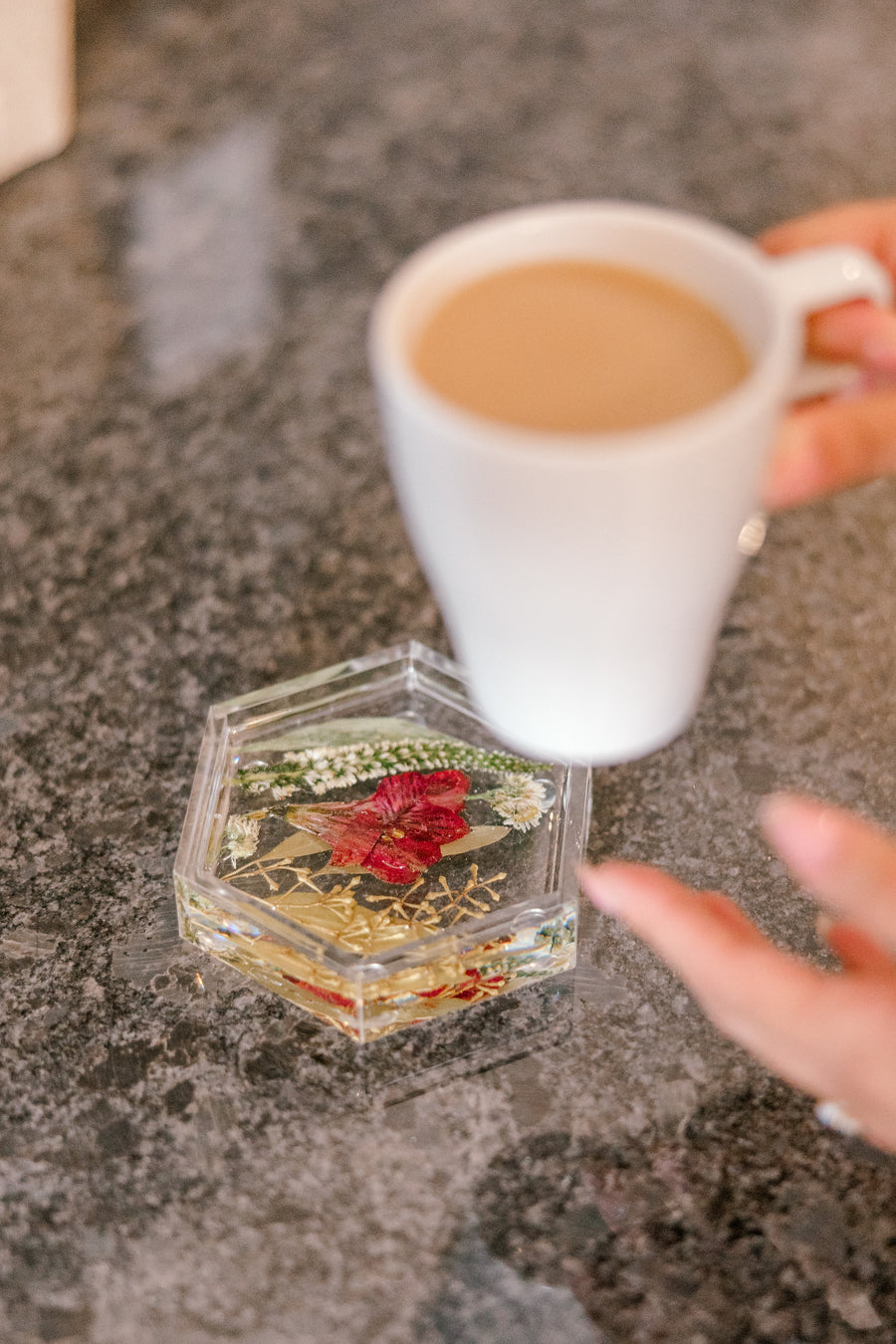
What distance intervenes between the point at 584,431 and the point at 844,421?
0.14 m

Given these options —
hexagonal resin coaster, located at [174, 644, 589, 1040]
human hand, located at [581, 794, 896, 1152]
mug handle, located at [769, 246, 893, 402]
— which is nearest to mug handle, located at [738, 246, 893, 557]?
mug handle, located at [769, 246, 893, 402]

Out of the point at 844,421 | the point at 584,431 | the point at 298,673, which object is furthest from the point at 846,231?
the point at 298,673

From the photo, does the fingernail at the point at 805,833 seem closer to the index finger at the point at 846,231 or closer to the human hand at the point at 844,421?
the human hand at the point at 844,421

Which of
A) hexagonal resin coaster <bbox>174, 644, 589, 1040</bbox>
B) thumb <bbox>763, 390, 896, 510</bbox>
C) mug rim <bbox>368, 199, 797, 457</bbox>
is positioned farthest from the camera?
hexagonal resin coaster <bbox>174, 644, 589, 1040</bbox>

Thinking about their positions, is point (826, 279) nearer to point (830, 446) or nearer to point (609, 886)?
point (830, 446)

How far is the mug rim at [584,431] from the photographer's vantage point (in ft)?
1.07

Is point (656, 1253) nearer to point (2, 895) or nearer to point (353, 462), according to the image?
point (2, 895)

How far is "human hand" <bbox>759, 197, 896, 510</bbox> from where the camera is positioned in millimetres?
413

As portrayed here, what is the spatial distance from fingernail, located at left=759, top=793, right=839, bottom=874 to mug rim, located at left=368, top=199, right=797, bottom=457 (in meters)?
0.14

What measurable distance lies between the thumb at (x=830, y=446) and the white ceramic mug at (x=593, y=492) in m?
0.05

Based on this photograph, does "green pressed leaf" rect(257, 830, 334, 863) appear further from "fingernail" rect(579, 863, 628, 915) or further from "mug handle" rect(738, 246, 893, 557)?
"mug handle" rect(738, 246, 893, 557)

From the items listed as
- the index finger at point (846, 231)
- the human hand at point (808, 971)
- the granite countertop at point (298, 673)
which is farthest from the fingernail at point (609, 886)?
the index finger at point (846, 231)

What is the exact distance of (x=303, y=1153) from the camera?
1.70ft

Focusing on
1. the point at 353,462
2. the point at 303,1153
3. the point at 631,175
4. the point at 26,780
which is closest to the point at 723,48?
the point at 631,175
